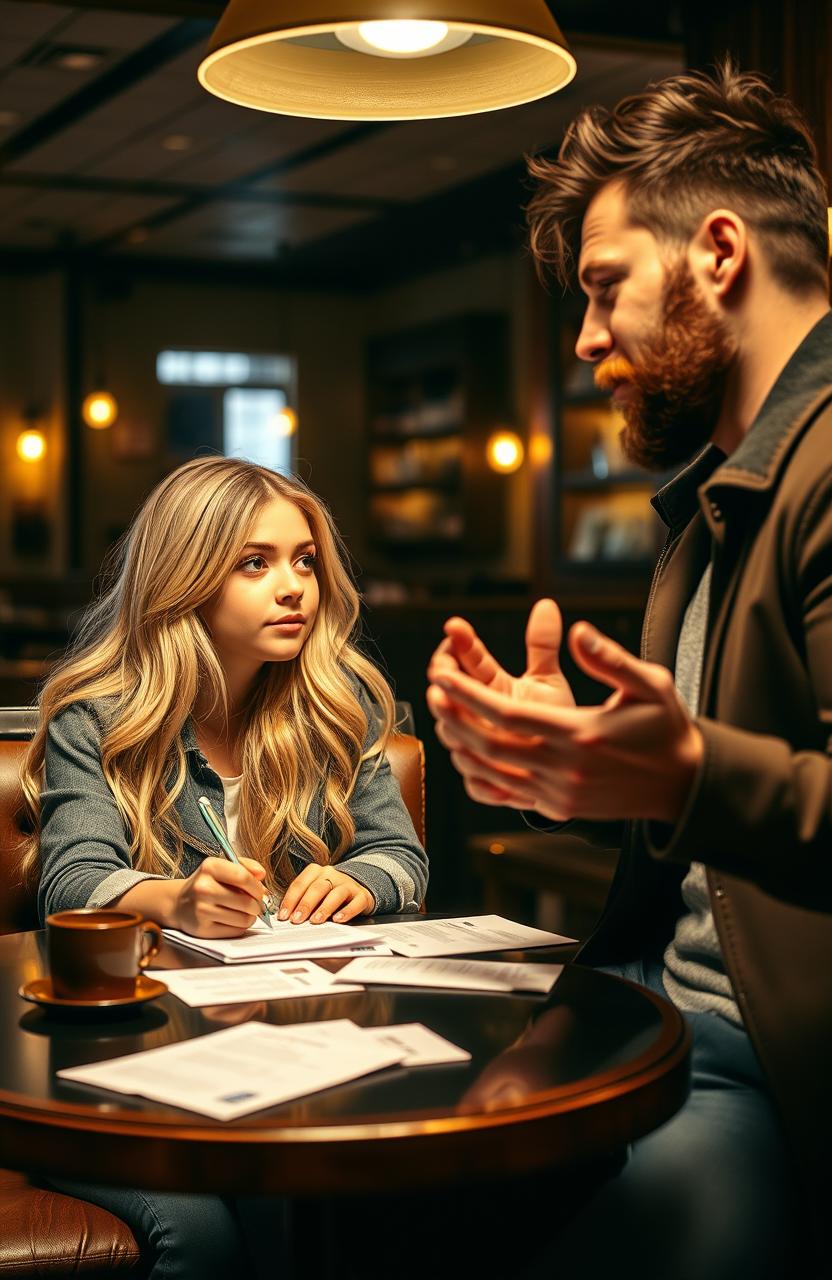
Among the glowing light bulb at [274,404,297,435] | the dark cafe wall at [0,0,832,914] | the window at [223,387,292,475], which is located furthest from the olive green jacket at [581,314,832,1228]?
the window at [223,387,292,475]

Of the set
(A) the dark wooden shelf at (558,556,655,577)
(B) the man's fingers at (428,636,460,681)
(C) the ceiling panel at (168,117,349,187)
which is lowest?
(A) the dark wooden shelf at (558,556,655,577)

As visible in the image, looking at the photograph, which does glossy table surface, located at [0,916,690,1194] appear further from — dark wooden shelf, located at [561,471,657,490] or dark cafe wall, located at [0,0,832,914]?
dark wooden shelf, located at [561,471,657,490]

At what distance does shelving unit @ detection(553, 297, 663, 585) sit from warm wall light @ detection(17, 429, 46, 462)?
498 cm

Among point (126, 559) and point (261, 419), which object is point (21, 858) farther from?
point (261, 419)

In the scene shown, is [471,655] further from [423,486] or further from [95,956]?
[423,486]

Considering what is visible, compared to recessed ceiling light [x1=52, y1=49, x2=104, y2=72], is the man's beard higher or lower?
lower

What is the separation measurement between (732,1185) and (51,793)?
1.04 m

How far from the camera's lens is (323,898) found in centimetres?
186

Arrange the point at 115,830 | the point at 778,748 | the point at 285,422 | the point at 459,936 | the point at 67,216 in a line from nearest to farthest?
the point at 778,748
the point at 459,936
the point at 115,830
the point at 67,216
the point at 285,422

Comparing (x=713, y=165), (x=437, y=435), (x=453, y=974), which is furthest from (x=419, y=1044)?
(x=437, y=435)

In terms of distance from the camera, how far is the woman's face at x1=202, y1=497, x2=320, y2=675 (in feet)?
7.00

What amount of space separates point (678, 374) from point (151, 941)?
788mm

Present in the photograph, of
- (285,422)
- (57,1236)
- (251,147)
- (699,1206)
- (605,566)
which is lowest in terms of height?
(57,1236)

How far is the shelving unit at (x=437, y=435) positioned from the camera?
10.0 meters
